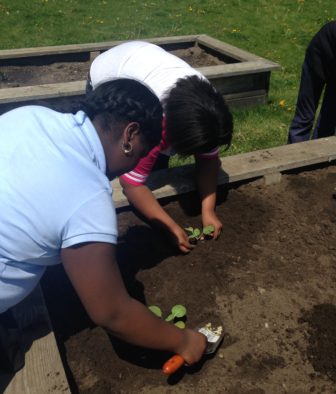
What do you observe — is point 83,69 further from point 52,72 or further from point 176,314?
point 176,314

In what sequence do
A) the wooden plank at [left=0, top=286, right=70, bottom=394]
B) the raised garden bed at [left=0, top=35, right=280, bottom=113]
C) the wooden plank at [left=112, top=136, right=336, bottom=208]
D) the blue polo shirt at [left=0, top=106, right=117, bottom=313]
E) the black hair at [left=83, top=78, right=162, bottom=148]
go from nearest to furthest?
the blue polo shirt at [left=0, top=106, right=117, bottom=313] < the black hair at [left=83, top=78, right=162, bottom=148] < the wooden plank at [left=0, top=286, right=70, bottom=394] < the wooden plank at [left=112, top=136, right=336, bottom=208] < the raised garden bed at [left=0, top=35, right=280, bottom=113]

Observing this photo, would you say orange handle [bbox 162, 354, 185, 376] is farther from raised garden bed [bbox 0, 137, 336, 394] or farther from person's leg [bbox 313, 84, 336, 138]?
person's leg [bbox 313, 84, 336, 138]

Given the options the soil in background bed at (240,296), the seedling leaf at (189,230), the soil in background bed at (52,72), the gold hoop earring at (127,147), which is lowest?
the soil in background bed at (52,72)

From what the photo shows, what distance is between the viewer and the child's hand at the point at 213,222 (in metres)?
2.50

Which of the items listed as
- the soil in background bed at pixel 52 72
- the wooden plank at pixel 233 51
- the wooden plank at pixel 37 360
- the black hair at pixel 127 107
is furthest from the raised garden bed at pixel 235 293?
the soil in background bed at pixel 52 72

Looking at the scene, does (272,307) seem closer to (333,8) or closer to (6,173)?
(6,173)

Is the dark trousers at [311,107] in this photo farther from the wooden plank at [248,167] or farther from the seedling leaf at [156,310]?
the seedling leaf at [156,310]

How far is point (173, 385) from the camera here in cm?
180

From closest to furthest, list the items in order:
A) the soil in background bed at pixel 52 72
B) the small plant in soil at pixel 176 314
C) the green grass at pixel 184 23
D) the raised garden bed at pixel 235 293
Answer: the raised garden bed at pixel 235 293 < the small plant in soil at pixel 176 314 < the soil in background bed at pixel 52 72 < the green grass at pixel 184 23

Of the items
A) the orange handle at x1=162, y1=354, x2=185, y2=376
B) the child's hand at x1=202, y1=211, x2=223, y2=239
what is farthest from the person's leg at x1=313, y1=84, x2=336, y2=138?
the orange handle at x1=162, y1=354, x2=185, y2=376

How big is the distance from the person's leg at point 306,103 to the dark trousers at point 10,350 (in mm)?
2824

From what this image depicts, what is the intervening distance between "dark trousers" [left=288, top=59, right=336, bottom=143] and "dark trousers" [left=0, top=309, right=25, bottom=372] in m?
2.83

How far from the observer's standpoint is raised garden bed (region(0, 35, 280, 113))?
3.88 m

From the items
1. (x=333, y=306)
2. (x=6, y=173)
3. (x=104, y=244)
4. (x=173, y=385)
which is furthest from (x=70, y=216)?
(x=333, y=306)
